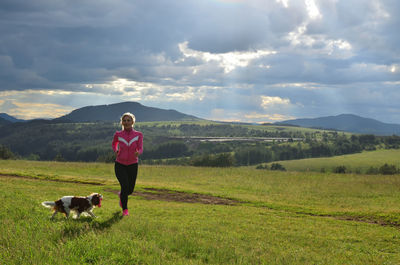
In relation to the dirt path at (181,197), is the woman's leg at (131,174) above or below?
above

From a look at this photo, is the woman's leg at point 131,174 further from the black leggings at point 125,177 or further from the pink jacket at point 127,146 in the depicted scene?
the pink jacket at point 127,146

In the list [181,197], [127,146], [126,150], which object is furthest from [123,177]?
[181,197]

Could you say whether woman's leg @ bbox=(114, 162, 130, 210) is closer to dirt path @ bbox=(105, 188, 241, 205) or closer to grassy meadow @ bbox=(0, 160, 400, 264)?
grassy meadow @ bbox=(0, 160, 400, 264)

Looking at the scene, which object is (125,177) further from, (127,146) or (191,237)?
(191,237)

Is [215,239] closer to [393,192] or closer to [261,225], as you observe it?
[261,225]

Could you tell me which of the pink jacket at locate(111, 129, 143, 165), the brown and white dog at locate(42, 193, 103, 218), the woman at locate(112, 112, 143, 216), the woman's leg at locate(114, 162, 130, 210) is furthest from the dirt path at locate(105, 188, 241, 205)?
the brown and white dog at locate(42, 193, 103, 218)

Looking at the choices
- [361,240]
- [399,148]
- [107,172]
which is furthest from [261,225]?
[399,148]

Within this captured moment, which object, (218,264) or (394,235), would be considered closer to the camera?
(218,264)

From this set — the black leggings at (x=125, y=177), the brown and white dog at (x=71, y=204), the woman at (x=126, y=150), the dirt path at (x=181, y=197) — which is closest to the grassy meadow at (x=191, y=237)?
the brown and white dog at (x=71, y=204)

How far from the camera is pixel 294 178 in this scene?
1714 inches

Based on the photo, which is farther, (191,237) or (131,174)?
(131,174)

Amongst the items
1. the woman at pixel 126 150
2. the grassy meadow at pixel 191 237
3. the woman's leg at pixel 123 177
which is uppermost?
the woman at pixel 126 150

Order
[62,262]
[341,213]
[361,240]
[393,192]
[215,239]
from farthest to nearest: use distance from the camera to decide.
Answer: [393,192] → [341,213] → [361,240] → [215,239] → [62,262]

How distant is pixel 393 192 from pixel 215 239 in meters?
29.9
